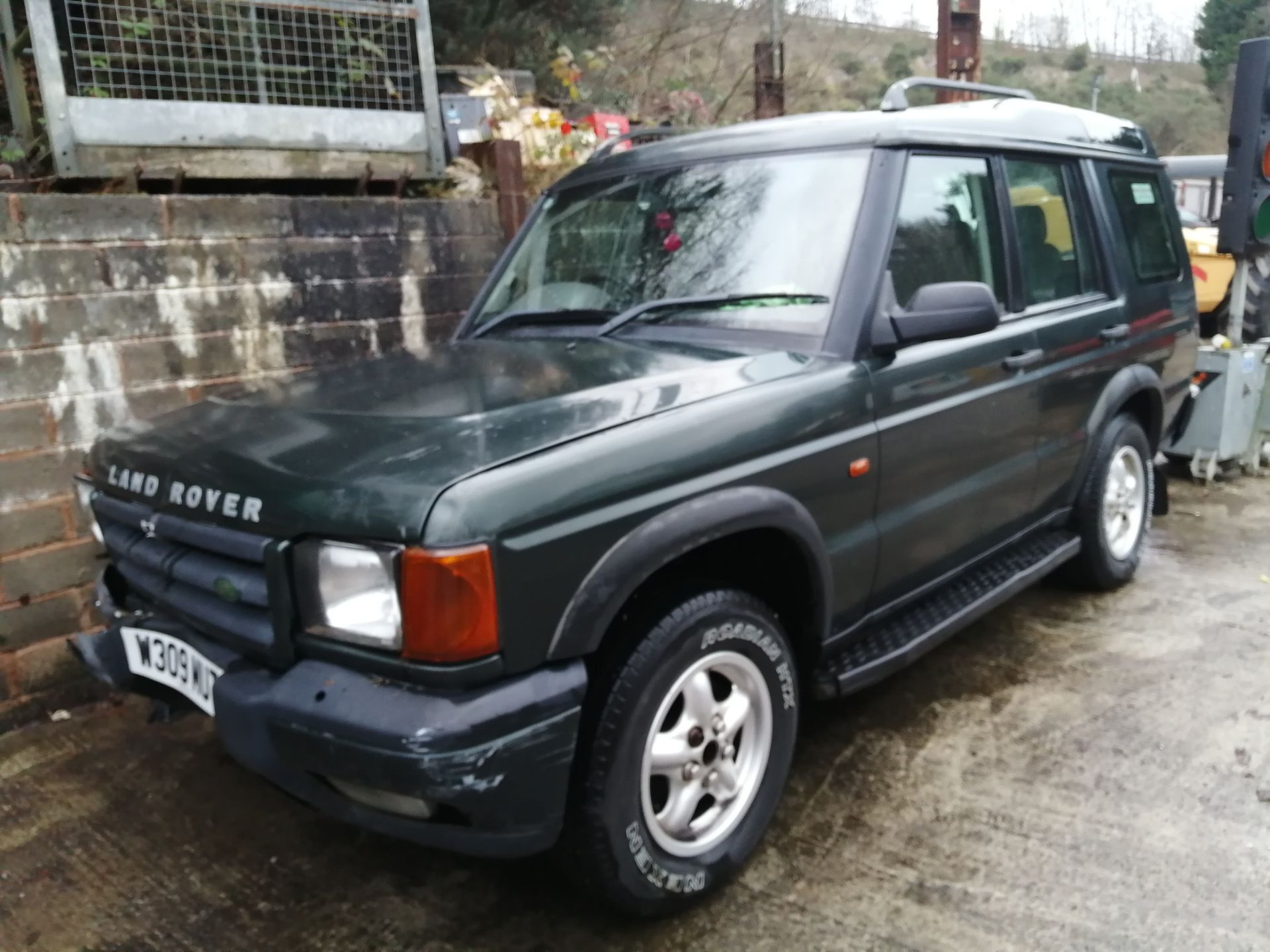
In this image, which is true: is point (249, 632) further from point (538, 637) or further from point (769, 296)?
point (769, 296)

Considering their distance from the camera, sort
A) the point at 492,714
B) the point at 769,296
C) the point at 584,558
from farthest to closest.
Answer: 1. the point at 769,296
2. the point at 584,558
3. the point at 492,714

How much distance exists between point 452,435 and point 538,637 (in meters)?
0.48

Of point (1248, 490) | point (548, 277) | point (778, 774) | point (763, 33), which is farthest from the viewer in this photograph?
point (763, 33)

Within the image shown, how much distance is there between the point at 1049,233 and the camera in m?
3.76

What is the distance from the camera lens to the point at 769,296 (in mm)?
2887

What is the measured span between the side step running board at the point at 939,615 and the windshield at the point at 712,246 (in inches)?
37.9

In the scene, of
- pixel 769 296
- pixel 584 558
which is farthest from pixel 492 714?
pixel 769 296

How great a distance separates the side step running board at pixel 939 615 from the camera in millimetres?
2869

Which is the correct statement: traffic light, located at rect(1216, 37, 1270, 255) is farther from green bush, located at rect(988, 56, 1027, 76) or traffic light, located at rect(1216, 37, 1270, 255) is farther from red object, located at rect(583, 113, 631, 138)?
green bush, located at rect(988, 56, 1027, 76)

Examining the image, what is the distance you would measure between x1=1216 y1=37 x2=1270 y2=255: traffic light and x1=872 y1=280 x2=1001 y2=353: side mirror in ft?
13.9

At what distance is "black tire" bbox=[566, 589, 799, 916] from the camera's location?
218cm

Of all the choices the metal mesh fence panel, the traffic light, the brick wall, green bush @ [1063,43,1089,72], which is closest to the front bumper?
the brick wall

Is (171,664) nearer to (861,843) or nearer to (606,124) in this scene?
(861,843)

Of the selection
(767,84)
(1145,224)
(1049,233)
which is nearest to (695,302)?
(1049,233)
